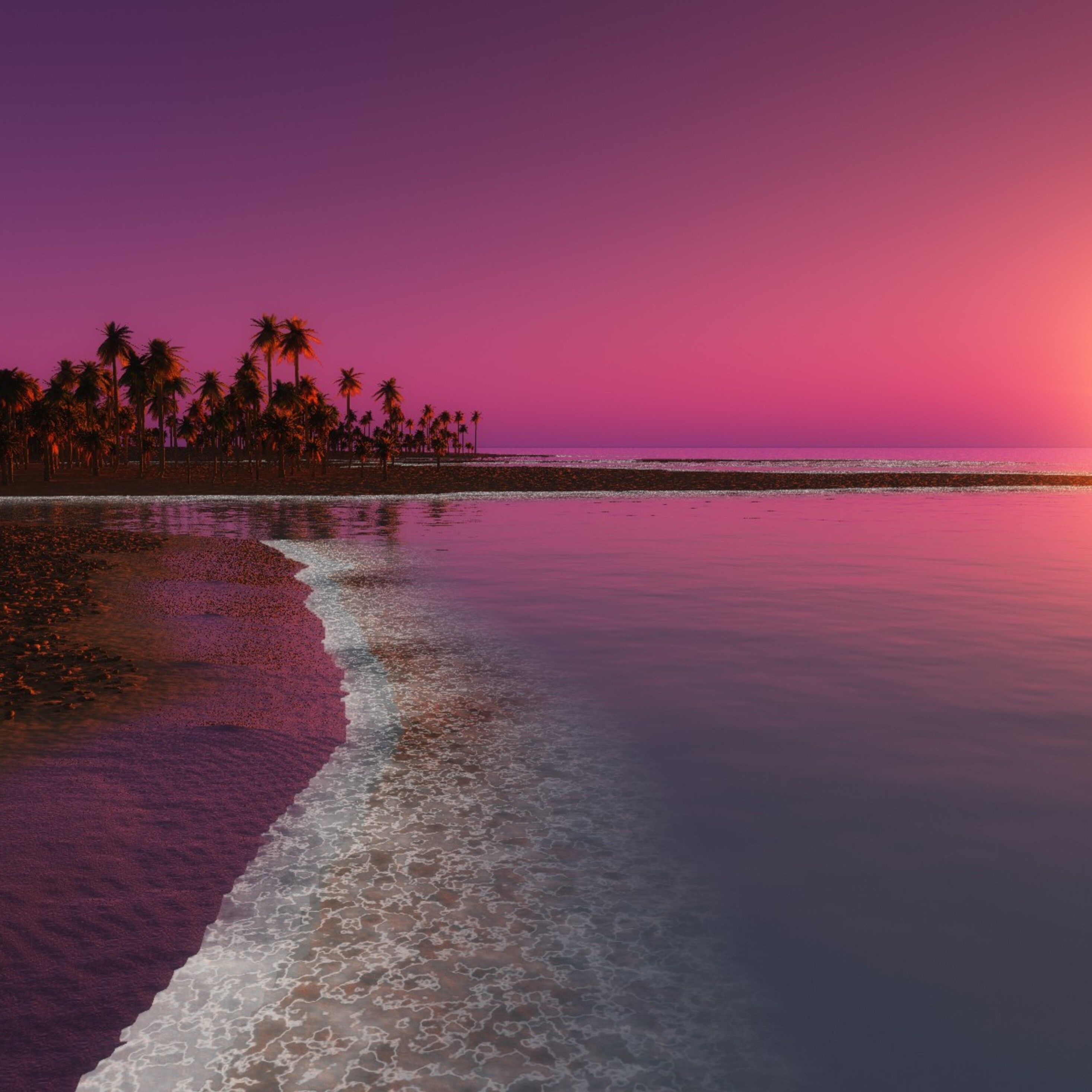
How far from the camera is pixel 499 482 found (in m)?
85.4

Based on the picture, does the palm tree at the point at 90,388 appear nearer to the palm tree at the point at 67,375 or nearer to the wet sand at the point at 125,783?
the palm tree at the point at 67,375

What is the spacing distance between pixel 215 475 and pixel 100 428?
2437 cm

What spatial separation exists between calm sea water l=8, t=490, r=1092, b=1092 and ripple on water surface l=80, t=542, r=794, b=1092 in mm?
25

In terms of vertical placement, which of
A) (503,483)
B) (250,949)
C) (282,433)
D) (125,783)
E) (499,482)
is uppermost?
(282,433)

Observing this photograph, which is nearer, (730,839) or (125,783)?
(730,839)

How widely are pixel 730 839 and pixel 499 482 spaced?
79249 mm

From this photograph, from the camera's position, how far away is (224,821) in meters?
7.02

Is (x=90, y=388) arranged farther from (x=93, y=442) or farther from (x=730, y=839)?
(x=730, y=839)

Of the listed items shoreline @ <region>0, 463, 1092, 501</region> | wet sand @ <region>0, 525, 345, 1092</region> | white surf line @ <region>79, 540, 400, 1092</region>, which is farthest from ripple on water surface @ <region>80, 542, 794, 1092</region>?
shoreline @ <region>0, 463, 1092, 501</region>

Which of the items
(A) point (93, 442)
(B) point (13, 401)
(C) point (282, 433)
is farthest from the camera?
(C) point (282, 433)

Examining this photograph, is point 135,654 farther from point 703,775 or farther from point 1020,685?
point 1020,685

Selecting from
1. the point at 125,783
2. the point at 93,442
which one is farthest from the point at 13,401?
the point at 125,783

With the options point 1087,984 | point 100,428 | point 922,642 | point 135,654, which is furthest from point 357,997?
point 100,428

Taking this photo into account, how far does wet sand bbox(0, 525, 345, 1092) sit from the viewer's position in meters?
4.84
